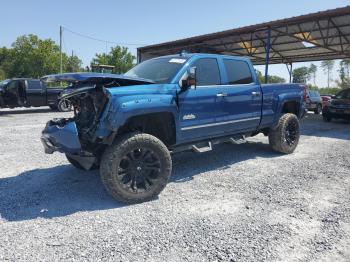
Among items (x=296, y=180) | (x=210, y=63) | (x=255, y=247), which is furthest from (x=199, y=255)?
(x=210, y=63)

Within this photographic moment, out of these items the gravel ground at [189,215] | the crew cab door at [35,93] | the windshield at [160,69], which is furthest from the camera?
the crew cab door at [35,93]

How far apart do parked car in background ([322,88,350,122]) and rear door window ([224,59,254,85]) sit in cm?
950

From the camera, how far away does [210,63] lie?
5.70 meters

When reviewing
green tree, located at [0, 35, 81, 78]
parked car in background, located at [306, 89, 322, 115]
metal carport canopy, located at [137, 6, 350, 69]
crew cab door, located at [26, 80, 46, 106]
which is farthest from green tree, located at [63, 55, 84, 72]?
parked car in background, located at [306, 89, 322, 115]

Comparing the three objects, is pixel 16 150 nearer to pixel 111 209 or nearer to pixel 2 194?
pixel 2 194

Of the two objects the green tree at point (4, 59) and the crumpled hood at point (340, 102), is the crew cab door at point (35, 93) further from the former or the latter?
the green tree at point (4, 59)

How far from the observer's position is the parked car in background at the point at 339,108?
46.2 ft

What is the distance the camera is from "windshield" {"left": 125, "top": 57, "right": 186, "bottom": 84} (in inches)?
200

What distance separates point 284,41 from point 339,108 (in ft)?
21.7

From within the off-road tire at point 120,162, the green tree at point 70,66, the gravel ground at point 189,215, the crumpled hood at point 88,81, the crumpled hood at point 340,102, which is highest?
the green tree at point 70,66

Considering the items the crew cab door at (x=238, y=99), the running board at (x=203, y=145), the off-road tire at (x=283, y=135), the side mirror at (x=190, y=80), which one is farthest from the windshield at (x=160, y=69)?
the off-road tire at (x=283, y=135)

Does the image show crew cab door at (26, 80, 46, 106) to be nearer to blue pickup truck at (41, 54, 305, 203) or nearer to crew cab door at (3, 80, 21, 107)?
crew cab door at (3, 80, 21, 107)

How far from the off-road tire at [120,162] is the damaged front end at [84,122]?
0.27 metres

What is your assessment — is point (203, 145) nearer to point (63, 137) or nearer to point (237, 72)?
point (237, 72)
